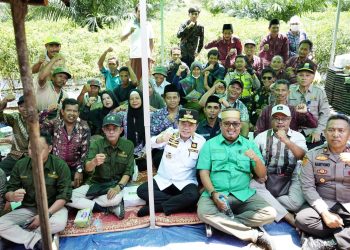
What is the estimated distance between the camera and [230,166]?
3.65 meters

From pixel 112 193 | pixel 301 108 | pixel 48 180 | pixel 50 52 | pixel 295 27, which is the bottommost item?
pixel 112 193

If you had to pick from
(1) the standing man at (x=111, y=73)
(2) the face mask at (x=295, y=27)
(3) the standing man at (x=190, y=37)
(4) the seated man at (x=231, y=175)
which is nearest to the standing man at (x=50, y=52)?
(1) the standing man at (x=111, y=73)

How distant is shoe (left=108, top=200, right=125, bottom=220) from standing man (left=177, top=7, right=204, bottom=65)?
4438 millimetres

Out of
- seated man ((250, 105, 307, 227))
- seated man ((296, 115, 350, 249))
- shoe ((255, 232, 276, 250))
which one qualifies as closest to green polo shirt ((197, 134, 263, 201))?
seated man ((250, 105, 307, 227))

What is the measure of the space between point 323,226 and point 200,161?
52.3 inches

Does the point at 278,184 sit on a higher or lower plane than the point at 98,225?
higher

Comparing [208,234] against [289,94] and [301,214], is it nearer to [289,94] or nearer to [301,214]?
[301,214]

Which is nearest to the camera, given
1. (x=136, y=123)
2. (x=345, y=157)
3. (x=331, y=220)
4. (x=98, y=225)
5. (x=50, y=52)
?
(x=331, y=220)

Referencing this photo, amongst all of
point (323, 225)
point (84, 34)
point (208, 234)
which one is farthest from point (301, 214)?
point (84, 34)

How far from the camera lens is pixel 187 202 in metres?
3.69

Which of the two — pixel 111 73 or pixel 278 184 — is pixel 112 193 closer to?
pixel 278 184

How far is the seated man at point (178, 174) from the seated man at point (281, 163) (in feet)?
2.21

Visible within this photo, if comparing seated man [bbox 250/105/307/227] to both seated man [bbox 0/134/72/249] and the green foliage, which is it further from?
the green foliage

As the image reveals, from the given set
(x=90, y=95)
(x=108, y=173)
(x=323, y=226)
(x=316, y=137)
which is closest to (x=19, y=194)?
(x=108, y=173)
